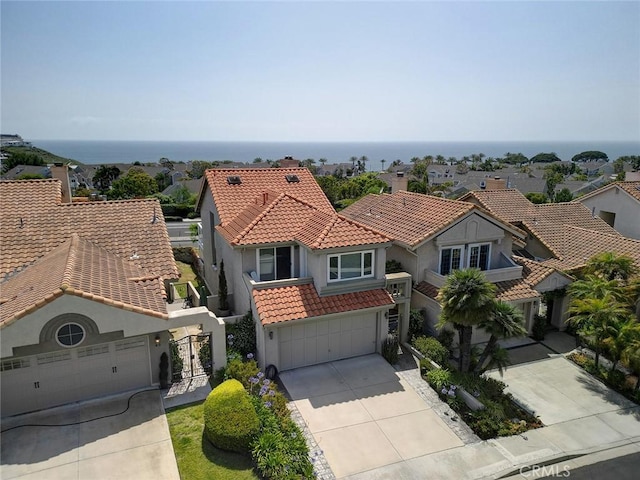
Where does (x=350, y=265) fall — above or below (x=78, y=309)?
above

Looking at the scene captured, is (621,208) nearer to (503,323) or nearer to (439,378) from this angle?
(503,323)

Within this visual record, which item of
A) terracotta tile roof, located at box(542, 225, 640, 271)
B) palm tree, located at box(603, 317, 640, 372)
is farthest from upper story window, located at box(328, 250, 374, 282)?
terracotta tile roof, located at box(542, 225, 640, 271)

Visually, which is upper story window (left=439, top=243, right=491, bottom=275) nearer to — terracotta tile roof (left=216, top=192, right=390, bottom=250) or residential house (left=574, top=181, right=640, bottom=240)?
terracotta tile roof (left=216, top=192, right=390, bottom=250)

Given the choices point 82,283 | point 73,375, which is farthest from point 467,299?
point 73,375

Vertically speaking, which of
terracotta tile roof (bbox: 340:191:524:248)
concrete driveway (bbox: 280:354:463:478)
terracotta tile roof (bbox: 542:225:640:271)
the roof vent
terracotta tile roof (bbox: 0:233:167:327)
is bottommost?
concrete driveway (bbox: 280:354:463:478)

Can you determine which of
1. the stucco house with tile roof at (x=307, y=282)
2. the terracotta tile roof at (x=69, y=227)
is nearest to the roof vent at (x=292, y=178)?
the stucco house with tile roof at (x=307, y=282)

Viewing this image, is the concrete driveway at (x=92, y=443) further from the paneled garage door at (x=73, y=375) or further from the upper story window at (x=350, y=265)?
the upper story window at (x=350, y=265)
